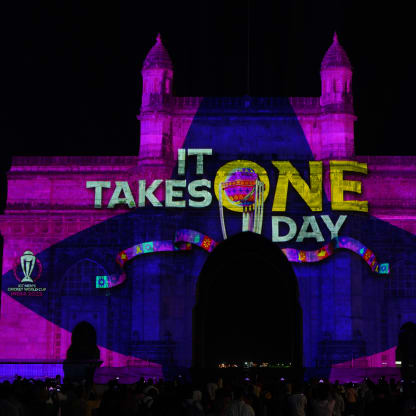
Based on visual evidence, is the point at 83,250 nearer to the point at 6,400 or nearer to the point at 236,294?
the point at 236,294

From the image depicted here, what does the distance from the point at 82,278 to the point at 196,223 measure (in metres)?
7.91

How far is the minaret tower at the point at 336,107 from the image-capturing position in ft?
202

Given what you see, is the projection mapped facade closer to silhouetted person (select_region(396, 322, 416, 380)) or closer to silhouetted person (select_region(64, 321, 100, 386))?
silhouetted person (select_region(64, 321, 100, 386))

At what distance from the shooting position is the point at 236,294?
6400cm

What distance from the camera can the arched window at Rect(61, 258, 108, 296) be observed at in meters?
62.5

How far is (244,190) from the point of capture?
6112 centimetres

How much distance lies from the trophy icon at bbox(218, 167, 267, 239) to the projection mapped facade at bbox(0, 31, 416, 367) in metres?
0.08

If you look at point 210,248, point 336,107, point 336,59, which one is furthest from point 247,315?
point 336,59

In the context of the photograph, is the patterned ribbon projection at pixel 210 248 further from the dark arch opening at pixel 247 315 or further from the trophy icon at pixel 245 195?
the trophy icon at pixel 245 195

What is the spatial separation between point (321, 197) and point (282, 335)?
9.00 meters

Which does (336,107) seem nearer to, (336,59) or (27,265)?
(336,59)

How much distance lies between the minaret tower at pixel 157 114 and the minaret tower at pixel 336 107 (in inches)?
368

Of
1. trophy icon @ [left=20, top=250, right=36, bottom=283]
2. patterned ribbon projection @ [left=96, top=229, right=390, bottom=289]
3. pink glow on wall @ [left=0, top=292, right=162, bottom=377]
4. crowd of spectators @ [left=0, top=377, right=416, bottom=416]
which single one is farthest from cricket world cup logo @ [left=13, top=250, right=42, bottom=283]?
crowd of spectators @ [left=0, top=377, right=416, bottom=416]

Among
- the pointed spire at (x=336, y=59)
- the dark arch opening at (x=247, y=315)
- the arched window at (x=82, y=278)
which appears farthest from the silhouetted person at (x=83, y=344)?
the pointed spire at (x=336, y=59)
